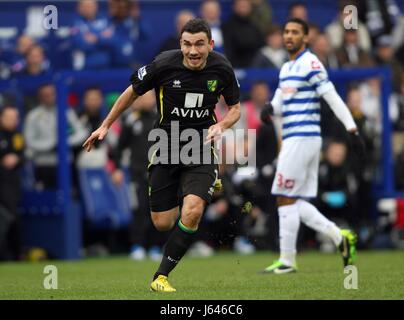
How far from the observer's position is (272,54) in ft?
59.1

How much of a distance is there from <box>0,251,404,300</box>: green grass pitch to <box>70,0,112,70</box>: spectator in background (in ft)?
11.1

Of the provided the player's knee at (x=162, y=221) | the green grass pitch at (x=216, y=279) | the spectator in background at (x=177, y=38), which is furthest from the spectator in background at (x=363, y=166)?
the player's knee at (x=162, y=221)

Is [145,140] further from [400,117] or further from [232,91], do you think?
[232,91]

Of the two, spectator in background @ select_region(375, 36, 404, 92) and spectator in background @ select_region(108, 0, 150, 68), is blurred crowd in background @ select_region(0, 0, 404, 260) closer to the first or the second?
spectator in background @ select_region(108, 0, 150, 68)

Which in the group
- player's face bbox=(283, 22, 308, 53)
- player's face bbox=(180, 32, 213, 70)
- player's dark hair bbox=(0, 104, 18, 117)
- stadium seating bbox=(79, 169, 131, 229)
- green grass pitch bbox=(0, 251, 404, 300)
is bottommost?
green grass pitch bbox=(0, 251, 404, 300)

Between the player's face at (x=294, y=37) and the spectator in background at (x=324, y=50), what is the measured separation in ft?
16.0

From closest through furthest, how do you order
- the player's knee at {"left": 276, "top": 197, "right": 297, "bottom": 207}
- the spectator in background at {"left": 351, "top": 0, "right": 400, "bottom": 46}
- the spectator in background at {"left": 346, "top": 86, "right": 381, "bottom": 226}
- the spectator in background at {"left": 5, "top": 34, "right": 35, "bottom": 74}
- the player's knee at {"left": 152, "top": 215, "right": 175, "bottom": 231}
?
1. the player's knee at {"left": 152, "top": 215, "right": 175, "bottom": 231}
2. the player's knee at {"left": 276, "top": 197, "right": 297, "bottom": 207}
3. the spectator in background at {"left": 5, "top": 34, "right": 35, "bottom": 74}
4. the spectator in background at {"left": 346, "top": 86, "right": 381, "bottom": 226}
5. the spectator in background at {"left": 351, "top": 0, "right": 400, "bottom": 46}

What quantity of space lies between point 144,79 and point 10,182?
6.87 meters

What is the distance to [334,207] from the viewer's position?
17078mm

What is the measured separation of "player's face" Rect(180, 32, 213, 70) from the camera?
9.55 metres

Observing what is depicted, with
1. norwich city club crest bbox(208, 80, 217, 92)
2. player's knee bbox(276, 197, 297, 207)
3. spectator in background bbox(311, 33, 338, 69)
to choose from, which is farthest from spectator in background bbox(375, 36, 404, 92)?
norwich city club crest bbox(208, 80, 217, 92)

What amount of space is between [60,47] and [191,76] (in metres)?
7.83
